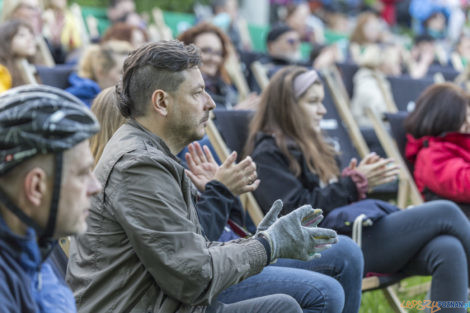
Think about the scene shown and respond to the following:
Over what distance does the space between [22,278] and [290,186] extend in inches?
80.9

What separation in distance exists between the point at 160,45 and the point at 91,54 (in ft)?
10.0

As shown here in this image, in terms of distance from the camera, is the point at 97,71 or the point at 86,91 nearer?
the point at 86,91

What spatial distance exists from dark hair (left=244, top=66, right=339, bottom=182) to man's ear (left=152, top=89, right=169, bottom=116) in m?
1.37

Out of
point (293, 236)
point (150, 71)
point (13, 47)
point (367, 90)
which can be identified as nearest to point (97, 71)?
point (13, 47)

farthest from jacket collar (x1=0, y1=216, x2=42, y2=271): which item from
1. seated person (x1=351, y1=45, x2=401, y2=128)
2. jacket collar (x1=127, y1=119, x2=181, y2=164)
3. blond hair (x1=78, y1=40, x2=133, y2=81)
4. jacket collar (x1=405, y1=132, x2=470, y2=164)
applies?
seated person (x1=351, y1=45, x2=401, y2=128)

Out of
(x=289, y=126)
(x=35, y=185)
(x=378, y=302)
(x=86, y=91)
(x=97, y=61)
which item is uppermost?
(x=35, y=185)

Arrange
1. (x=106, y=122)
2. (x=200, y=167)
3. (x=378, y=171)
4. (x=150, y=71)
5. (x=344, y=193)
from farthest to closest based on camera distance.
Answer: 1. (x=378, y=171)
2. (x=344, y=193)
3. (x=200, y=167)
4. (x=106, y=122)
5. (x=150, y=71)

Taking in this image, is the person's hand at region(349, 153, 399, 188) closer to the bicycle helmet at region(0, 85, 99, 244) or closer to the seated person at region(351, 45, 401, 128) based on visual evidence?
the bicycle helmet at region(0, 85, 99, 244)

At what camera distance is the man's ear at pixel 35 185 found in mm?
1590

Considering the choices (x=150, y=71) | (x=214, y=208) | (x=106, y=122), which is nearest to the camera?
(x=150, y=71)

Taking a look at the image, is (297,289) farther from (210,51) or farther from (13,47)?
(13,47)

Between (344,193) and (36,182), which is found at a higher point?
(36,182)

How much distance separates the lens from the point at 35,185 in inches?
62.9

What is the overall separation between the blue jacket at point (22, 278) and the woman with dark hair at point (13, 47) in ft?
11.4
